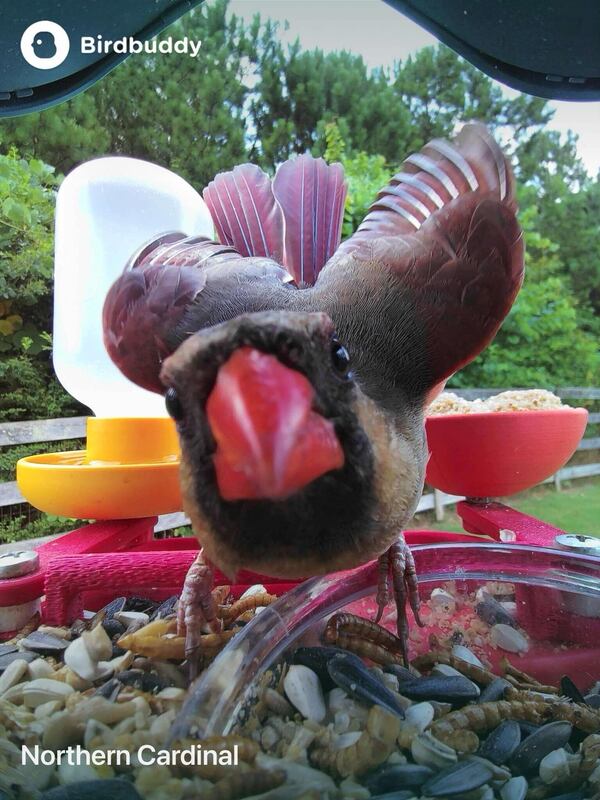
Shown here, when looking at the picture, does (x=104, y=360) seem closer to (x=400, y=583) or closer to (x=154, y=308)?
(x=154, y=308)

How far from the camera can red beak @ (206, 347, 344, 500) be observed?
43cm

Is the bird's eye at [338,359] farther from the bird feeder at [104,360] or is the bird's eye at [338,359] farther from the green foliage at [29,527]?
the green foliage at [29,527]

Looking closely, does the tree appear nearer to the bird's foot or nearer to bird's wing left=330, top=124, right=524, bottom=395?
bird's wing left=330, top=124, right=524, bottom=395

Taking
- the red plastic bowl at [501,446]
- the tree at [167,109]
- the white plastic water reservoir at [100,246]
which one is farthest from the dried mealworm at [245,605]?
the tree at [167,109]

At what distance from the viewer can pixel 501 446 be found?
39.4 inches

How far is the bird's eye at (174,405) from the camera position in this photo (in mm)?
556

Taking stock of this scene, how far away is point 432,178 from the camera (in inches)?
39.2

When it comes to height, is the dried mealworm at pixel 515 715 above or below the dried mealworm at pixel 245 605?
below

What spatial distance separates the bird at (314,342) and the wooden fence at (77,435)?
0.22 m

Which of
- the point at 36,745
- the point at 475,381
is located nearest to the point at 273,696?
the point at 36,745

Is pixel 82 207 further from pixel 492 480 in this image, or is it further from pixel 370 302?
pixel 492 480

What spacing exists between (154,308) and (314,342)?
1.60ft

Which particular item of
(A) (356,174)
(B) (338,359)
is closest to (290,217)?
(A) (356,174)

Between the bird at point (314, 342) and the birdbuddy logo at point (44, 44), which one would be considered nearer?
the bird at point (314, 342)
